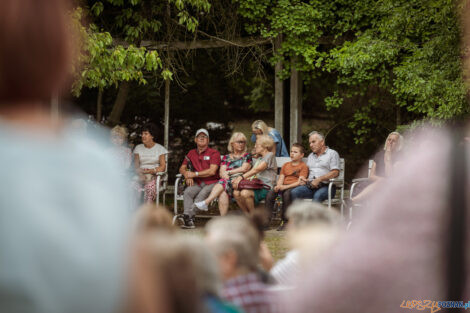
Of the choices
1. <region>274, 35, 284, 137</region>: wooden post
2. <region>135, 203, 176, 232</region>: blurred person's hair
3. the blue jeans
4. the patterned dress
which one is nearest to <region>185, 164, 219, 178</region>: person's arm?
the patterned dress

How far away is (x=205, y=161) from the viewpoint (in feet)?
30.4

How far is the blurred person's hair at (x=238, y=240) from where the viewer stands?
7.98 ft

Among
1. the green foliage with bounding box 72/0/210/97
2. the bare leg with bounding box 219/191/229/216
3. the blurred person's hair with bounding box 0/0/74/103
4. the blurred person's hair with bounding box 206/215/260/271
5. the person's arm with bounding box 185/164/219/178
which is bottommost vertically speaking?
the bare leg with bounding box 219/191/229/216

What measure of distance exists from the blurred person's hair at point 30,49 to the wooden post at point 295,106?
10.2 meters

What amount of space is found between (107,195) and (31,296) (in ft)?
0.67

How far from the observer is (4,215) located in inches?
38.8

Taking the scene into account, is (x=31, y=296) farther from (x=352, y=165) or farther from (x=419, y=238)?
(x=352, y=165)

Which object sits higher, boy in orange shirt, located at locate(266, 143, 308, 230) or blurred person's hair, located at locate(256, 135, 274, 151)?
blurred person's hair, located at locate(256, 135, 274, 151)

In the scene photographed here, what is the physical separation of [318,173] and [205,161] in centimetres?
164

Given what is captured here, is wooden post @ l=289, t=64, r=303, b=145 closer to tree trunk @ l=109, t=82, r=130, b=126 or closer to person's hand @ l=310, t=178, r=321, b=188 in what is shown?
person's hand @ l=310, t=178, r=321, b=188

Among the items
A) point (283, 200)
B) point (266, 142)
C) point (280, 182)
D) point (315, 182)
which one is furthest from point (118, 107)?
point (315, 182)

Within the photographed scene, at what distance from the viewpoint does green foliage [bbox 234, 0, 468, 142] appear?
8273mm

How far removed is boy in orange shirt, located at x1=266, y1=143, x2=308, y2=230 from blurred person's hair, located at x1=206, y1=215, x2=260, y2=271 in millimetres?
6132

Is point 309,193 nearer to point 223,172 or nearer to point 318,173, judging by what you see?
point 318,173
